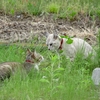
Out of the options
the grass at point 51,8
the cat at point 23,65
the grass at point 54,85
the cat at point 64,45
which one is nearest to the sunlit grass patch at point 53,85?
the grass at point 54,85

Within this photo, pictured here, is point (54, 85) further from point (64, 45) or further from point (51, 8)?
point (51, 8)

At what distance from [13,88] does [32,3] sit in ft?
20.3

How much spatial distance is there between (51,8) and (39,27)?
0.94m

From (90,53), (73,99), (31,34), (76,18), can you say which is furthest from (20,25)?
(73,99)

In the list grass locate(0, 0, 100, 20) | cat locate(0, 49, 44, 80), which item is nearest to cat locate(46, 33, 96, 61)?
cat locate(0, 49, 44, 80)

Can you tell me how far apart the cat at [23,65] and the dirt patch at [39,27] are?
232cm

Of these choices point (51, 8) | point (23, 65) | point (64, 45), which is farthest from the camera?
point (51, 8)

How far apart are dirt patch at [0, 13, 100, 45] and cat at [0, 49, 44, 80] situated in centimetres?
232

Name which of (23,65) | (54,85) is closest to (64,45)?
(23,65)

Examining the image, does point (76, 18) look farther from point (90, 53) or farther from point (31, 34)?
point (90, 53)

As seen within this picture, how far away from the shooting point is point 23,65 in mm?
9312

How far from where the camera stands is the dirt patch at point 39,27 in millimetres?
12250

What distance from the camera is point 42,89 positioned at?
795 centimetres

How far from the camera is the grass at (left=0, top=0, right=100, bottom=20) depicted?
13320mm
